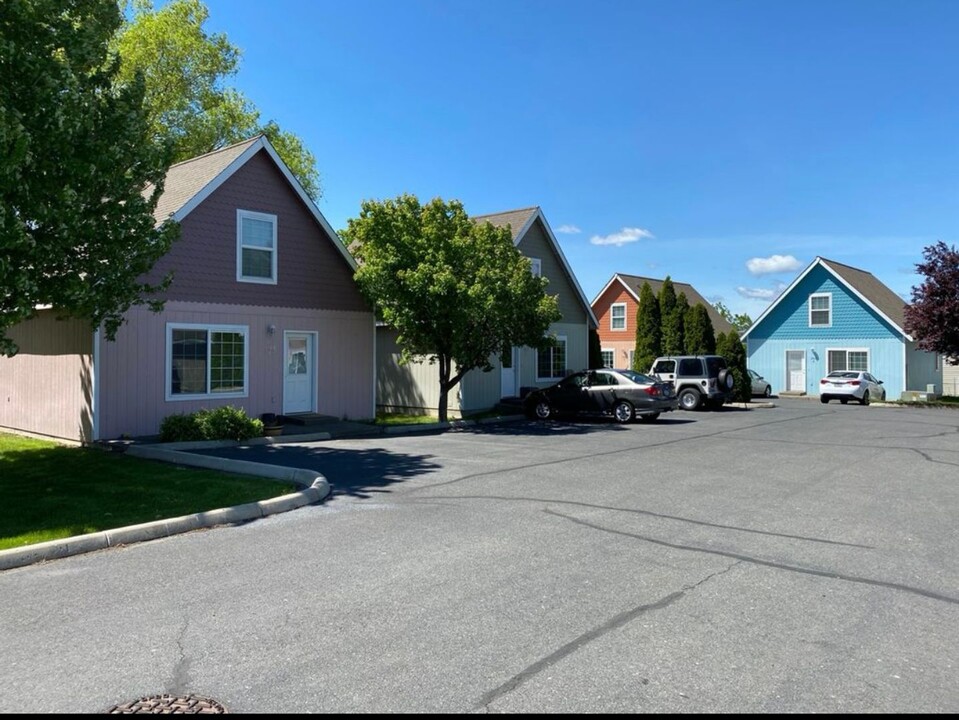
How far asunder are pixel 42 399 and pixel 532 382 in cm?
1546

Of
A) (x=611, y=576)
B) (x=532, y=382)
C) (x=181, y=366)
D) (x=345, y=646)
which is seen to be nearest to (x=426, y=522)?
(x=611, y=576)

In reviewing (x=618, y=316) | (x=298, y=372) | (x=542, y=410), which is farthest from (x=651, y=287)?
(x=298, y=372)

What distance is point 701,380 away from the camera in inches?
1039

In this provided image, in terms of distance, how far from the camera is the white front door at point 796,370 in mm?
37656

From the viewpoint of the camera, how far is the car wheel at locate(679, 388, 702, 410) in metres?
26.4

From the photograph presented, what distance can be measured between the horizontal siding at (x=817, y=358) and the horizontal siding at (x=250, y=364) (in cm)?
2602

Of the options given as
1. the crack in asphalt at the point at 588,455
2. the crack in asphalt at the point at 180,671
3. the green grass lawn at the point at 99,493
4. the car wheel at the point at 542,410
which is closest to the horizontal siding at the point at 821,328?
the crack in asphalt at the point at 588,455

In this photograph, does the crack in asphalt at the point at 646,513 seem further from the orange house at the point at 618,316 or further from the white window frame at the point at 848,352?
the orange house at the point at 618,316

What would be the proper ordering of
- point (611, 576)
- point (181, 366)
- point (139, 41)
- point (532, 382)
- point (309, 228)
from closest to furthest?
point (611, 576), point (181, 366), point (309, 228), point (532, 382), point (139, 41)

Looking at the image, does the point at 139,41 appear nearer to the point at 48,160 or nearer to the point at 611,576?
the point at 48,160

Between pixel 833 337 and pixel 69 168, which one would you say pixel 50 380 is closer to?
pixel 69 168

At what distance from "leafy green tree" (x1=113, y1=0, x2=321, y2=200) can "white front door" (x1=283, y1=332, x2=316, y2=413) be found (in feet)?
50.8

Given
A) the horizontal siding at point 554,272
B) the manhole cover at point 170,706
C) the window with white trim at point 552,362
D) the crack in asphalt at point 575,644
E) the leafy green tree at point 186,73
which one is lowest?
the manhole cover at point 170,706

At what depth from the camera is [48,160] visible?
944 centimetres
